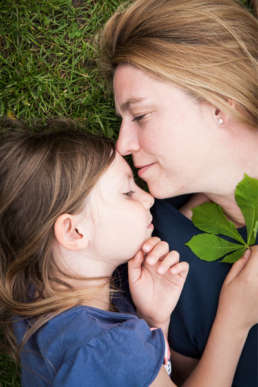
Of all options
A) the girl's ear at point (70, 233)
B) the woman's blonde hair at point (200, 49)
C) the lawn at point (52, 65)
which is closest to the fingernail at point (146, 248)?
the girl's ear at point (70, 233)

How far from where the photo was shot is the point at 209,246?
2100 millimetres

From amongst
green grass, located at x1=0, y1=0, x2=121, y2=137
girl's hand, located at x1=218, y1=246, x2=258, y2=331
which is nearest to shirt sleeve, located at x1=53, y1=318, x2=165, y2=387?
girl's hand, located at x1=218, y1=246, x2=258, y2=331

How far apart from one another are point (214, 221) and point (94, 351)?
90 centimetres

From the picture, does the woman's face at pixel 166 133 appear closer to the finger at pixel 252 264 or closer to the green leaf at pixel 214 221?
the green leaf at pixel 214 221

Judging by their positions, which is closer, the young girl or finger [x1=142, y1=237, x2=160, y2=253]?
the young girl

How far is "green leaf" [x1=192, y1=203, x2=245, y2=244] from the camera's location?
2092mm

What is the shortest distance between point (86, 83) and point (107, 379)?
203cm

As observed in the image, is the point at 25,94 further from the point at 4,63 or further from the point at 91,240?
the point at 91,240

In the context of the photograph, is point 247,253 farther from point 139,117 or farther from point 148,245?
point 139,117

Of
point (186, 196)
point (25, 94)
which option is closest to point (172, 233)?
point (186, 196)

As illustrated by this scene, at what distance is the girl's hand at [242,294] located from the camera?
6.79ft

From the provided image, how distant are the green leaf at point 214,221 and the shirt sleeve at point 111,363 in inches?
26.3

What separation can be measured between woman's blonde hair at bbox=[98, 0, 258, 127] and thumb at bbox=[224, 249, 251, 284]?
69 cm

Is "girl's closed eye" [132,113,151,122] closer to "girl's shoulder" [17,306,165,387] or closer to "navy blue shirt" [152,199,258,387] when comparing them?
"navy blue shirt" [152,199,258,387]
